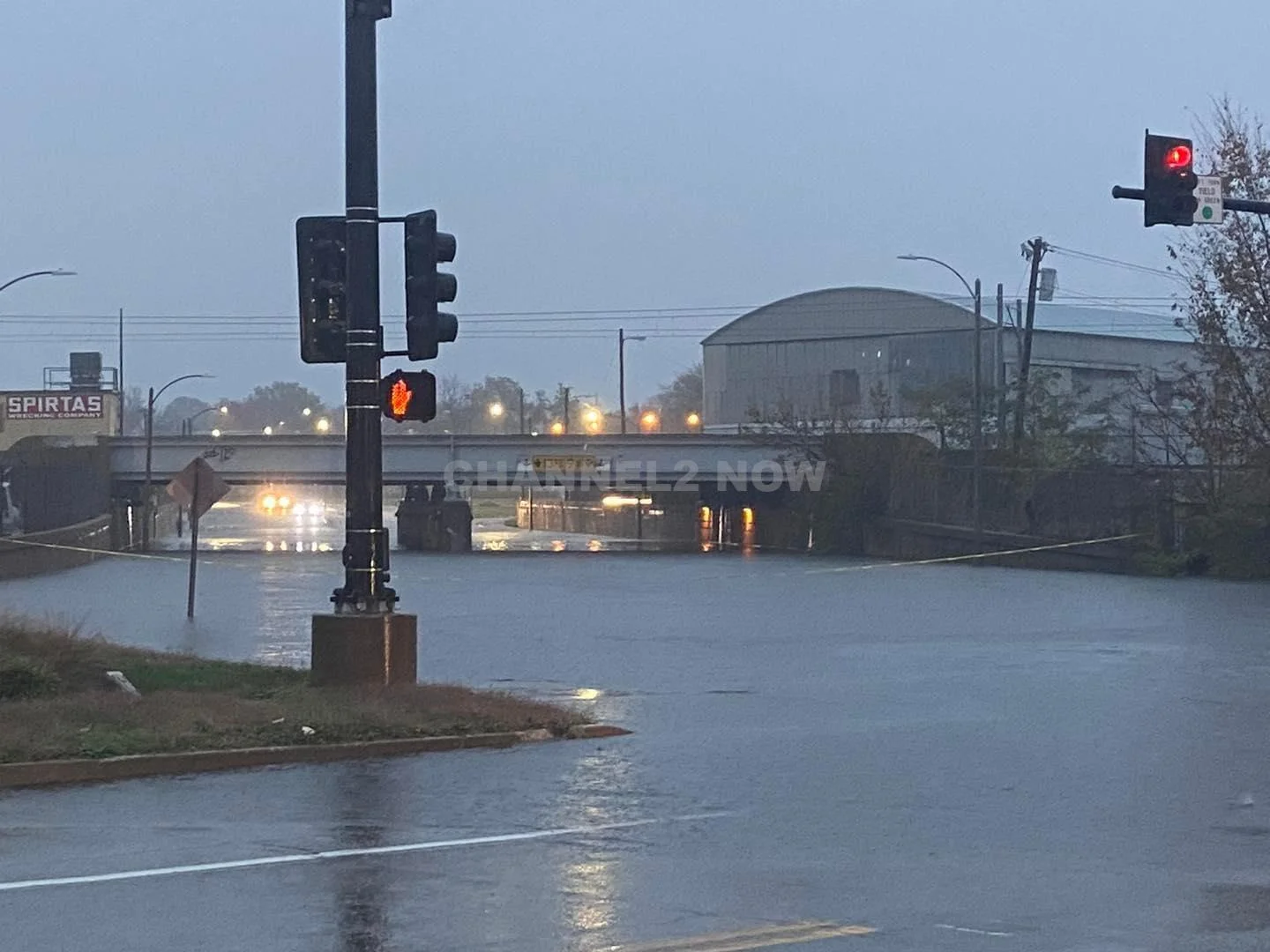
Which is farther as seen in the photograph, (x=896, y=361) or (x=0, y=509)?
(x=896, y=361)

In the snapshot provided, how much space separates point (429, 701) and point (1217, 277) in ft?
118

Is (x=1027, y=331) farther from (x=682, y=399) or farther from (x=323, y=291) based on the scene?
(x=682, y=399)

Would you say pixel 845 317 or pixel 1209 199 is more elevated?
pixel 845 317

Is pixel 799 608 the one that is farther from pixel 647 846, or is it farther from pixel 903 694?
pixel 647 846

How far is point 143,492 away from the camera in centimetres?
8519

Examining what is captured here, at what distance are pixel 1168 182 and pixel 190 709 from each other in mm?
11815

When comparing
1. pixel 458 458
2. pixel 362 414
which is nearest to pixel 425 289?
pixel 362 414

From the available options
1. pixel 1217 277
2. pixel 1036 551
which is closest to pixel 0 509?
pixel 1036 551

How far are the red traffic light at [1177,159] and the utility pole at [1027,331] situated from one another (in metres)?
38.9

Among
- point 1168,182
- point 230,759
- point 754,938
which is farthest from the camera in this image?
point 1168,182

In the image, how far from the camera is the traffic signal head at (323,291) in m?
15.7

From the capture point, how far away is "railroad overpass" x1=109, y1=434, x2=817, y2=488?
270 feet

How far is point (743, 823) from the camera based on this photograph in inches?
431
